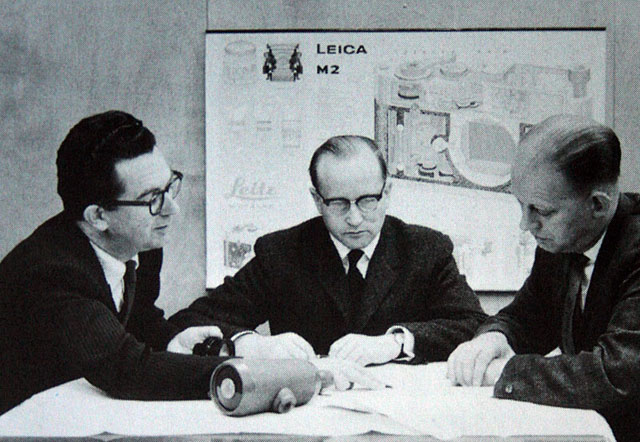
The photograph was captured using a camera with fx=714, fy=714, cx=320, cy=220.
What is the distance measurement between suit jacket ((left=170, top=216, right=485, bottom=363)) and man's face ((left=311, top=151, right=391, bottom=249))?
3 centimetres

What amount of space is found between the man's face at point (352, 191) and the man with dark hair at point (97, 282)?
298 millimetres

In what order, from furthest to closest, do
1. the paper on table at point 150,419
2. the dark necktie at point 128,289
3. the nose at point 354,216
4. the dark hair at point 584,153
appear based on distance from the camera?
the nose at point 354,216 → the dark necktie at point 128,289 → the dark hair at point 584,153 → the paper on table at point 150,419

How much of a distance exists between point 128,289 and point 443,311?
0.62m

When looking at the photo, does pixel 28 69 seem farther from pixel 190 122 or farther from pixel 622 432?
pixel 622 432

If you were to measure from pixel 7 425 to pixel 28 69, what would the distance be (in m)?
0.68

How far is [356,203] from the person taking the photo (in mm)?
1386

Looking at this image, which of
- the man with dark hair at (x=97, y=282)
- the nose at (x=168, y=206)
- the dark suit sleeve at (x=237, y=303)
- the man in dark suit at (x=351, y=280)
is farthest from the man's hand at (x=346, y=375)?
the nose at (x=168, y=206)

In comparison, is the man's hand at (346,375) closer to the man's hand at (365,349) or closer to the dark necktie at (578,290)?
the man's hand at (365,349)

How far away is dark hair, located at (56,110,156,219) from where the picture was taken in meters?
1.20

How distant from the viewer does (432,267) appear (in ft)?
4.86

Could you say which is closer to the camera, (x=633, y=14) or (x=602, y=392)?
(x=602, y=392)

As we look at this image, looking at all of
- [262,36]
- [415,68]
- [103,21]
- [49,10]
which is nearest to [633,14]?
[415,68]

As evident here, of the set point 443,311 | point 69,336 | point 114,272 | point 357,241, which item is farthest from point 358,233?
point 69,336

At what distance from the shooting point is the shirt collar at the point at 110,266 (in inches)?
47.6
